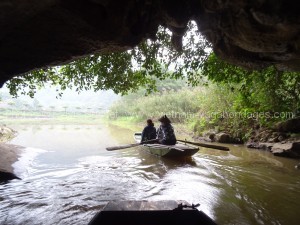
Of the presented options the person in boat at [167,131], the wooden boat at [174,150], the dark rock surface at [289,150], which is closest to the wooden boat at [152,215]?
the wooden boat at [174,150]

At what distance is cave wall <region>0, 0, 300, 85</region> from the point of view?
4113 millimetres

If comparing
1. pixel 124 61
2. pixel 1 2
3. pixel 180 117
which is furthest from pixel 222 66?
pixel 180 117

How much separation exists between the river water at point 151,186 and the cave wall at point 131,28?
3.11 meters

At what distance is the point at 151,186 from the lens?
765cm

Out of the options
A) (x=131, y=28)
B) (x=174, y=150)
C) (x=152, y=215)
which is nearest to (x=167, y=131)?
(x=174, y=150)

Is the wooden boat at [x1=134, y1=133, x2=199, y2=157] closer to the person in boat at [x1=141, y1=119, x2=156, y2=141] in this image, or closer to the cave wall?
the person in boat at [x1=141, y1=119, x2=156, y2=141]

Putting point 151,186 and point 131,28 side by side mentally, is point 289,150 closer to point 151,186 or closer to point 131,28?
point 151,186

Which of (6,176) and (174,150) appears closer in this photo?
(6,176)

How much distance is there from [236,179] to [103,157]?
241 inches

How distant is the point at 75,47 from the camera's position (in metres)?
5.77

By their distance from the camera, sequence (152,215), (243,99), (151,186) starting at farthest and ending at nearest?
(243,99)
(151,186)
(152,215)

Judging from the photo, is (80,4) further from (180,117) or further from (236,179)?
(180,117)

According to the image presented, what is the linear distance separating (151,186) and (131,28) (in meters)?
4.41

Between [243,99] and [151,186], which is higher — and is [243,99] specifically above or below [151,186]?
above
